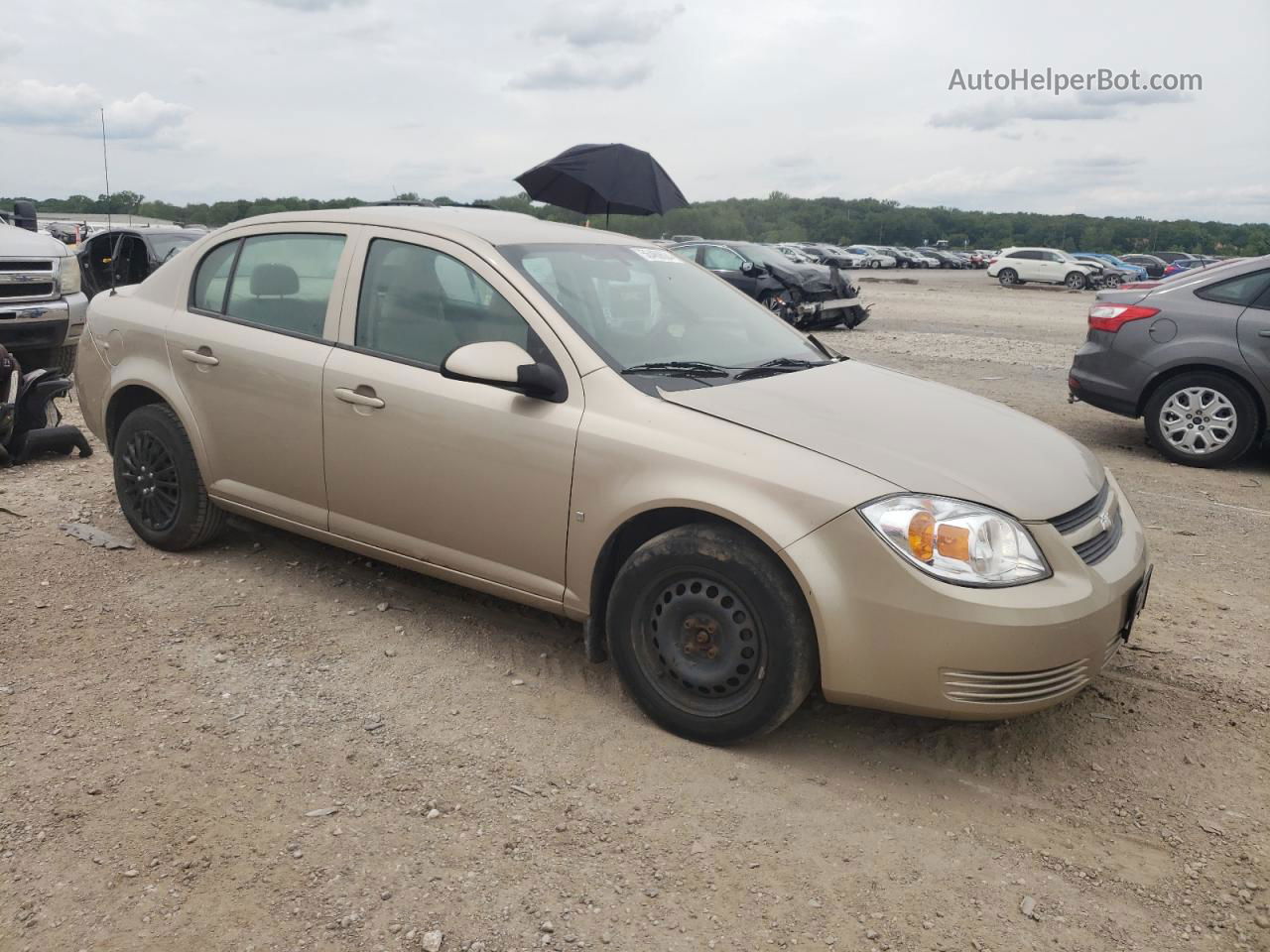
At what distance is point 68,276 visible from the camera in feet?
30.4

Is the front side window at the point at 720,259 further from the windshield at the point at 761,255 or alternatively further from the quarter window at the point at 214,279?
the quarter window at the point at 214,279

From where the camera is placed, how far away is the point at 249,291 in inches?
182

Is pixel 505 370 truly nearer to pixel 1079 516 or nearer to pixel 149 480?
pixel 1079 516

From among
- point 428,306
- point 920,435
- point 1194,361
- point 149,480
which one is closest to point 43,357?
point 149,480

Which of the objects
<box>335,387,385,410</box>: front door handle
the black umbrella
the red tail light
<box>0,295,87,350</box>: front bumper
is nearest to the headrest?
<box>335,387,385,410</box>: front door handle

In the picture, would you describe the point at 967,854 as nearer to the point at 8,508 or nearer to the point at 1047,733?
the point at 1047,733

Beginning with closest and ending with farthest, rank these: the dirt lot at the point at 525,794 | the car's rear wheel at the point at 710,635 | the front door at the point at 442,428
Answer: the dirt lot at the point at 525,794, the car's rear wheel at the point at 710,635, the front door at the point at 442,428

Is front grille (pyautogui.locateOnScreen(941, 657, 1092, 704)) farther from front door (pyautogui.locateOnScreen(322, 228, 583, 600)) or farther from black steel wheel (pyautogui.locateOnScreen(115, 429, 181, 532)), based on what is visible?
black steel wheel (pyautogui.locateOnScreen(115, 429, 181, 532))

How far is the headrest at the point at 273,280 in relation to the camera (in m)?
4.48

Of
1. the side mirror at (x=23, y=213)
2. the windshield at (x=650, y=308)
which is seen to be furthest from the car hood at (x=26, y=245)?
the windshield at (x=650, y=308)

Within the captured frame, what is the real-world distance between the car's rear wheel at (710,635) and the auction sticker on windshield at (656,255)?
1556mm

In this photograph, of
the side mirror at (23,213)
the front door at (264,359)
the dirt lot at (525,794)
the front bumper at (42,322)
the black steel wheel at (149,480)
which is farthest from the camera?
the side mirror at (23,213)

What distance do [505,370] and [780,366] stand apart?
1111mm

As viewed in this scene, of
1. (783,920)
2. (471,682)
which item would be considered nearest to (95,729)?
(471,682)
